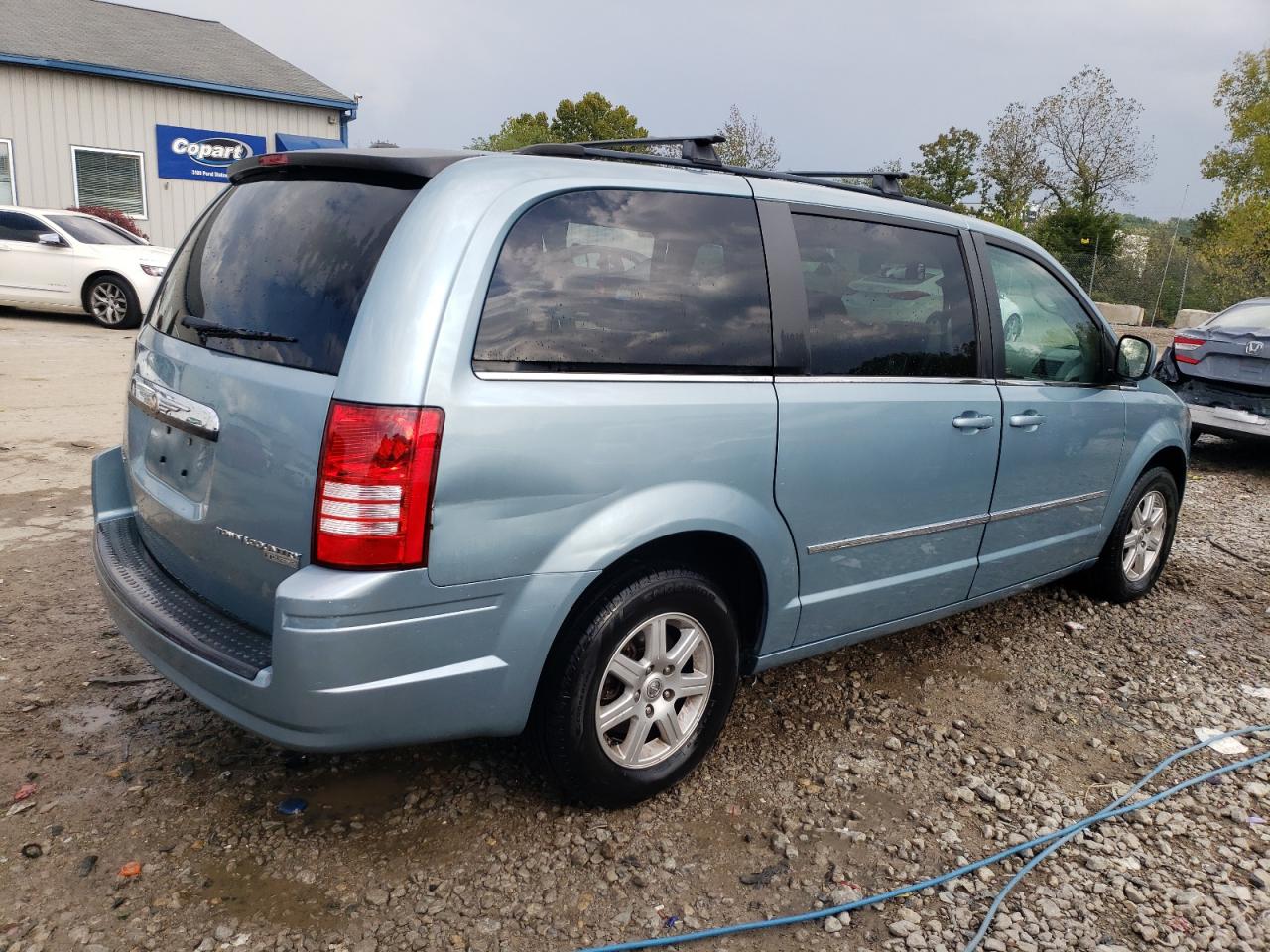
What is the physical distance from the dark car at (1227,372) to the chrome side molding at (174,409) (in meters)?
8.06

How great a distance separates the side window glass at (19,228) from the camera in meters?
12.5

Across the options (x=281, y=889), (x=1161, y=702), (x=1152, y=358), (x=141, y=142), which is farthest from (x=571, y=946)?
(x=141, y=142)

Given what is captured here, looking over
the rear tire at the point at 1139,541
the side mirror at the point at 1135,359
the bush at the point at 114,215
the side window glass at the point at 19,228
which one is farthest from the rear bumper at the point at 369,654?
the bush at the point at 114,215

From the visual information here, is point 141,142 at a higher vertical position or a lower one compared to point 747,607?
higher

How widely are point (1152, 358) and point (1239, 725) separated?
1.60 m

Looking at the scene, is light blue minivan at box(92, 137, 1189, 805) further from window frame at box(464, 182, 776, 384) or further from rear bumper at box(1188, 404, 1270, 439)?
rear bumper at box(1188, 404, 1270, 439)

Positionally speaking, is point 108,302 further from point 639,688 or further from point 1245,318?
point 1245,318

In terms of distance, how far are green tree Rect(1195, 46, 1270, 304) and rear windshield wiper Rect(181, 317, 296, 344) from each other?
28012 mm

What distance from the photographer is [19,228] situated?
12.6 m

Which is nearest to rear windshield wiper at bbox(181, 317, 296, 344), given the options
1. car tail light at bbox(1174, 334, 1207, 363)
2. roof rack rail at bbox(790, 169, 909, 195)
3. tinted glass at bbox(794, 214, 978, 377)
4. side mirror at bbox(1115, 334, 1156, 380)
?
tinted glass at bbox(794, 214, 978, 377)

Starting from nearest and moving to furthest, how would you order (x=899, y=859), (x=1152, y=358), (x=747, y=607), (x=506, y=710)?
1. (x=506, y=710)
2. (x=899, y=859)
3. (x=747, y=607)
4. (x=1152, y=358)

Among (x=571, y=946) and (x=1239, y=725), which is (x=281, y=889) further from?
(x=1239, y=725)

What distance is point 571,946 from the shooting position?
91.9 inches

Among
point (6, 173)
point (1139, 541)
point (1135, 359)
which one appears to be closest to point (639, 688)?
point (1135, 359)
